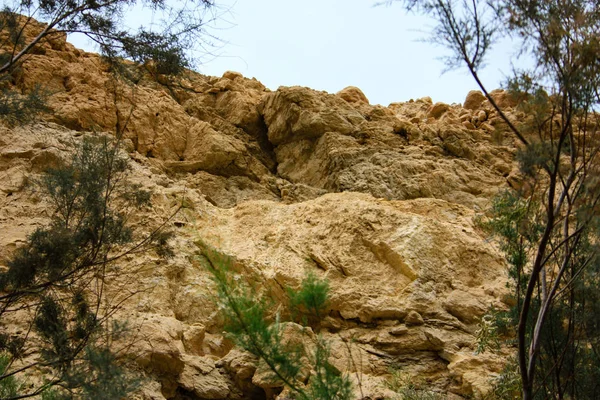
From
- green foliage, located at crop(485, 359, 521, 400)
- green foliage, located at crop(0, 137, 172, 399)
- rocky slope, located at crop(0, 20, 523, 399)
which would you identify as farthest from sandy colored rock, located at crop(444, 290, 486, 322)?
green foliage, located at crop(0, 137, 172, 399)

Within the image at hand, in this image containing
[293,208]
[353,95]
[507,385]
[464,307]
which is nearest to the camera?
[507,385]

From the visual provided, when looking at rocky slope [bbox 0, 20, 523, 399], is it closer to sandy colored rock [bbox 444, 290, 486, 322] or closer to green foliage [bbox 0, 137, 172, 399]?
sandy colored rock [bbox 444, 290, 486, 322]

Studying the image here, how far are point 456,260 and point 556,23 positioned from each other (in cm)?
563

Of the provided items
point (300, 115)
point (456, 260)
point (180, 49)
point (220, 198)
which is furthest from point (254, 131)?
point (180, 49)

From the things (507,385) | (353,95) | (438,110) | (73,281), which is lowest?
(507,385)

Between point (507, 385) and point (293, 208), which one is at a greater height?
point (293, 208)

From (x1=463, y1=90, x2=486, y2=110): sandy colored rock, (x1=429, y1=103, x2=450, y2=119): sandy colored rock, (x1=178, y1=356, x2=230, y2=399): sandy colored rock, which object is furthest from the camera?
(x1=463, y1=90, x2=486, y2=110): sandy colored rock

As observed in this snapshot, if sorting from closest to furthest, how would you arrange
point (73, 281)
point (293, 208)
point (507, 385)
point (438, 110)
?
point (73, 281)
point (507, 385)
point (293, 208)
point (438, 110)

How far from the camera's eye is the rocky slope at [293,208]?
32.9 feet

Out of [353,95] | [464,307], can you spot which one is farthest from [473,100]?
[464,307]

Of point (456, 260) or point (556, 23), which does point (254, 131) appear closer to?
point (456, 260)

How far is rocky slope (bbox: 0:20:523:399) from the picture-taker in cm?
1002

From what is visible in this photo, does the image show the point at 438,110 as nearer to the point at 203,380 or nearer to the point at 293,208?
the point at 293,208

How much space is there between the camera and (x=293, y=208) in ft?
44.5
